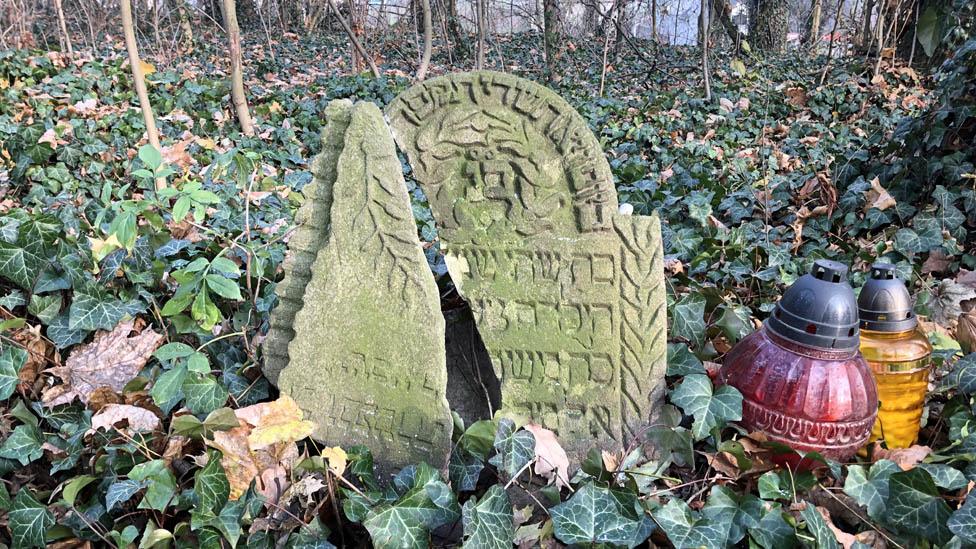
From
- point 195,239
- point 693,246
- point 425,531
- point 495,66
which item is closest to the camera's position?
point 425,531

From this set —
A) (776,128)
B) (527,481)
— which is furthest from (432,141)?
(776,128)

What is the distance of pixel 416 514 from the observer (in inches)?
67.5

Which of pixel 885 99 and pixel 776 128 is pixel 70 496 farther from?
pixel 885 99

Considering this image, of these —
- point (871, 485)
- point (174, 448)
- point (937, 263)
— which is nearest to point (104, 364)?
point (174, 448)

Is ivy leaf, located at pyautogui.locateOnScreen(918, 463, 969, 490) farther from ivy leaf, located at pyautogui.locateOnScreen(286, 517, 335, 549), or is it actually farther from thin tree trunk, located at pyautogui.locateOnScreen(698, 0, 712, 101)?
thin tree trunk, located at pyautogui.locateOnScreen(698, 0, 712, 101)

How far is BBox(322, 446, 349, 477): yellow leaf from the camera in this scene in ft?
6.13

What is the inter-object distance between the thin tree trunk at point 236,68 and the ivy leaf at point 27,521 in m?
4.72

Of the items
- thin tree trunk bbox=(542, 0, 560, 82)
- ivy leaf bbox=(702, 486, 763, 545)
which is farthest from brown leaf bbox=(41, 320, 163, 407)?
thin tree trunk bbox=(542, 0, 560, 82)

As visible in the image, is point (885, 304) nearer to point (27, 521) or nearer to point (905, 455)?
point (905, 455)

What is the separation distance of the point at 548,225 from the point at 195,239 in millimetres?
1661

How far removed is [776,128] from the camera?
229 inches

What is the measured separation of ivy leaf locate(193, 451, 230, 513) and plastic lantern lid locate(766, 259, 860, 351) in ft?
5.39

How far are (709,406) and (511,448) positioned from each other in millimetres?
614

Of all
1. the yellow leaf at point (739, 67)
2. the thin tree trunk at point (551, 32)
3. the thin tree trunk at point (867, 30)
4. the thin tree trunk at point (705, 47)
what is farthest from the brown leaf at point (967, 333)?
the thin tree trunk at point (551, 32)
